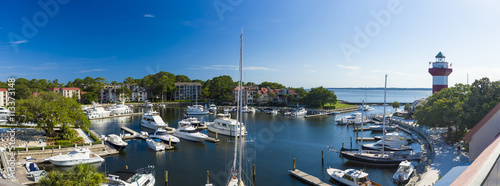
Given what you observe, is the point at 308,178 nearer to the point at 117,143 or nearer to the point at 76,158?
the point at 76,158

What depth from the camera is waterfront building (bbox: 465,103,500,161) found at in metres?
9.45

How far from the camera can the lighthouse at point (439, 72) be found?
3738 cm

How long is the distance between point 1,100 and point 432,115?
208ft

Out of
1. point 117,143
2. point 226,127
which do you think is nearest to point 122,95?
point 226,127

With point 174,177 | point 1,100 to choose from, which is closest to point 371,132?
point 174,177

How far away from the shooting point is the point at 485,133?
1006 centimetres

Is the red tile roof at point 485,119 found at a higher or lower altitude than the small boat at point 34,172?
higher

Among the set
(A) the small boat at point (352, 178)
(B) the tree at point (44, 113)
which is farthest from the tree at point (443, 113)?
(B) the tree at point (44, 113)

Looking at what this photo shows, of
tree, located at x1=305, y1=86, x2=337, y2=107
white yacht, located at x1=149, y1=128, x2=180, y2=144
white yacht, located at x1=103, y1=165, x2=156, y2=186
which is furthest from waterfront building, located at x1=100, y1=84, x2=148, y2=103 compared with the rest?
white yacht, located at x1=103, y1=165, x2=156, y2=186

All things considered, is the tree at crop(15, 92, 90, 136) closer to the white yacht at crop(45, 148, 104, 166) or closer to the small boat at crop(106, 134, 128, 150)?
the small boat at crop(106, 134, 128, 150)

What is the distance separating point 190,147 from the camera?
25.1 meters

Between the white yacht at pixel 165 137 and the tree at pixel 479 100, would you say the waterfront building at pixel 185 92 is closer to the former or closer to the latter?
the white yacht at pixel 165 137

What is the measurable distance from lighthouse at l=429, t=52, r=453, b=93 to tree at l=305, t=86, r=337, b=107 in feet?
75.3

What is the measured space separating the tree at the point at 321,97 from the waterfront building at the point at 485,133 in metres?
48.5
